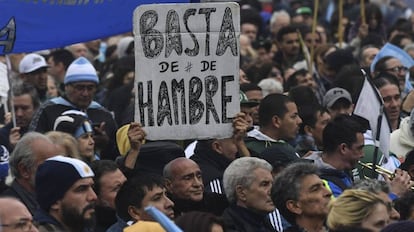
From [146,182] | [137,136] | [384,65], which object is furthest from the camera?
[384,65]

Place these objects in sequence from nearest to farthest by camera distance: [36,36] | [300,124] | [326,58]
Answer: [36,36], [300,124], [326,58]

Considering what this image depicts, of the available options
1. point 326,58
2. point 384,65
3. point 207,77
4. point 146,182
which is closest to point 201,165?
point 207,77

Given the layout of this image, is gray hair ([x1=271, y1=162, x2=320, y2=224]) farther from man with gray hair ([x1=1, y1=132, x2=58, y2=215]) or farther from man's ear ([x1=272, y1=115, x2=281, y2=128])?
man's ear ([x1=272, y1=115, x2=281, y2=128])

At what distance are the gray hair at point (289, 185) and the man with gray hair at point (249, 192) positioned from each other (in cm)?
13

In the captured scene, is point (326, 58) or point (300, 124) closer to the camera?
point (300, 124)

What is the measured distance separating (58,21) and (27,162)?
1.79m

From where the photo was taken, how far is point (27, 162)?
10867mm

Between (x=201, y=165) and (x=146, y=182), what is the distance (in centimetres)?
189

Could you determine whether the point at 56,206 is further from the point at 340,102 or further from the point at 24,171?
the point at 340,102

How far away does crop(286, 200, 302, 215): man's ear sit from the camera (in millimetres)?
10844

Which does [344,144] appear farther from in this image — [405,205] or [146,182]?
[146,182]

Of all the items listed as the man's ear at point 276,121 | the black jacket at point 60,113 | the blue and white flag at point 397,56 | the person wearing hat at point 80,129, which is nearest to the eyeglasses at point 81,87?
the black jacket at point 60,113

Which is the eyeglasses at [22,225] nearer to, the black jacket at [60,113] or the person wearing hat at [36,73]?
the black jacket at [60,113]

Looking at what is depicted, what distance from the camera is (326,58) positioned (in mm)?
18844
